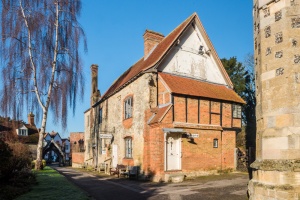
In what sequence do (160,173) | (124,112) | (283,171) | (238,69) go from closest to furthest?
1. (283,171)
2. (160,173)
3. (124,112)
4. (238,69)

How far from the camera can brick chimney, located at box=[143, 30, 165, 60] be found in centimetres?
2205

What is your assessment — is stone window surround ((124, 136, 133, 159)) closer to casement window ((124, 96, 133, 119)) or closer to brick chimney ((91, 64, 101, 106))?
casement window ((124, 96, 133, 119))

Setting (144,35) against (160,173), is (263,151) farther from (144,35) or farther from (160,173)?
(144,35)

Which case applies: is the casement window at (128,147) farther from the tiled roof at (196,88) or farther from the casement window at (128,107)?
the tiled roof at (196,88)

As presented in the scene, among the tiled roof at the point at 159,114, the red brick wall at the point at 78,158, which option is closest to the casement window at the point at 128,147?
the tiled roof at the point at 159,114

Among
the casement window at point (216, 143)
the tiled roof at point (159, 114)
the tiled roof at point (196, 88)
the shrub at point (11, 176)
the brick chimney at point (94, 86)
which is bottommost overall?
the shrub at point (11, 176)

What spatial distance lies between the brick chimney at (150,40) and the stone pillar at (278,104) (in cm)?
1584

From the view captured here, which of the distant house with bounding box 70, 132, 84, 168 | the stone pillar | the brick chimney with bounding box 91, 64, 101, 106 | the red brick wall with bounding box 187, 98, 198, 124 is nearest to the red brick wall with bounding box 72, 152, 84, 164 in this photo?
the distant house with bounding box 70, 132, 84, 168

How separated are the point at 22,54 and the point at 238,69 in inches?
1060

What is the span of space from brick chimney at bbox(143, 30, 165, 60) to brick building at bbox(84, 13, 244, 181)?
0.05 metres

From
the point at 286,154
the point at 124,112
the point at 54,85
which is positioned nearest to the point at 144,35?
the point at 124,112

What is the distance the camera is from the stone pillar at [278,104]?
18.8 feet

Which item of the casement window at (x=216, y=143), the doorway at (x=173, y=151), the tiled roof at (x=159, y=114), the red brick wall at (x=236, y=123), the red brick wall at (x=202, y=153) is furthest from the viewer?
the red brick wall at (x=236, y=123)

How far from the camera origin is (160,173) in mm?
15180
